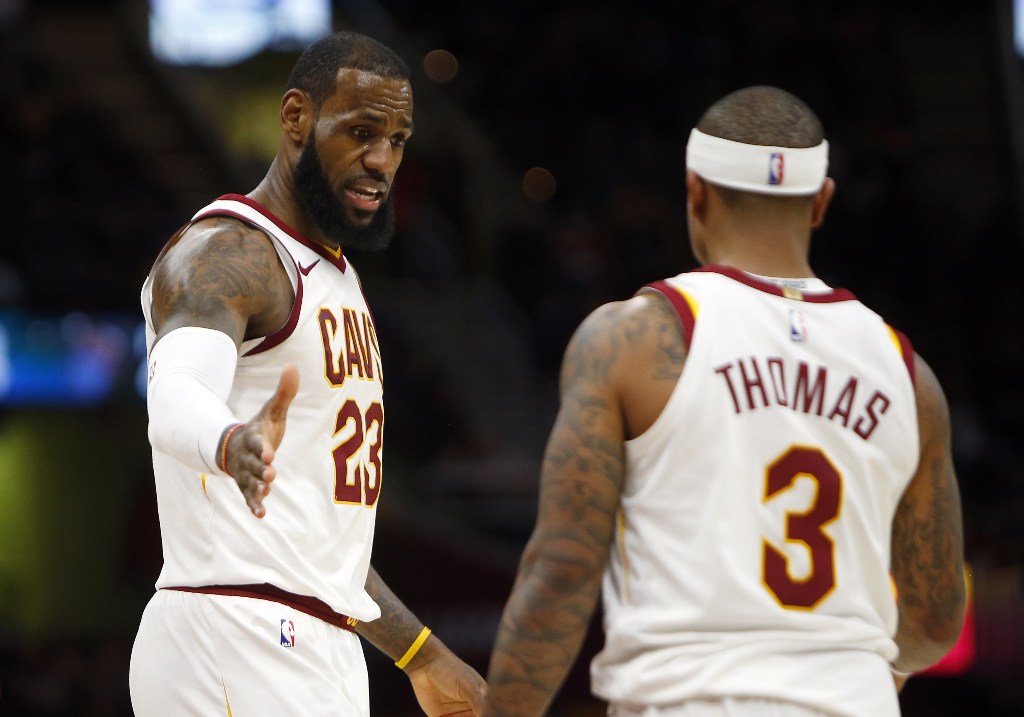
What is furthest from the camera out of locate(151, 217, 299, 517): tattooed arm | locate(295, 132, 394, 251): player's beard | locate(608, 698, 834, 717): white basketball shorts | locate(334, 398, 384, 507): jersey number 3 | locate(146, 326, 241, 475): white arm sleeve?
locate(295, 132, 394, 251): player's beard

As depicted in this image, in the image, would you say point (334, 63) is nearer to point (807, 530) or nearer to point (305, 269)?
point (305, 269)

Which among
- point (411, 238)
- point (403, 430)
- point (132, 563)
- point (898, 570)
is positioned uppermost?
point (898, 570)

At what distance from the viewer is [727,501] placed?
3.34 m

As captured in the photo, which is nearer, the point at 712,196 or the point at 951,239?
the point at 712,196

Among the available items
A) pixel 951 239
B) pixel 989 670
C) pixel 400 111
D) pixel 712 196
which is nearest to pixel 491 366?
pixel 951 239

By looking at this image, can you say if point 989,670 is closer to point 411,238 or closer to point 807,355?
point 411,238

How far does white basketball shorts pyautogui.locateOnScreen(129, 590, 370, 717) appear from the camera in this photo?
160 inches

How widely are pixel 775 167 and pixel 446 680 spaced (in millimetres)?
2027

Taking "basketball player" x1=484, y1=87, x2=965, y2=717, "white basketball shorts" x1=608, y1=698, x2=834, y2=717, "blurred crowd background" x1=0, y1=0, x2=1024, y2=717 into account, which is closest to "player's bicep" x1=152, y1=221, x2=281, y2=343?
"basketball player" x1=484, y1=87, x2=965, y2=717

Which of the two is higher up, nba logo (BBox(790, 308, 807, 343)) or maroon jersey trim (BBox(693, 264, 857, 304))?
maroon jersey trim (BBox(693, 264, 857, 304))

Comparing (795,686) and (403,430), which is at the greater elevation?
(795,686)

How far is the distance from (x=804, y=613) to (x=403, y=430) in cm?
1025

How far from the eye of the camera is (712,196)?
3605mm

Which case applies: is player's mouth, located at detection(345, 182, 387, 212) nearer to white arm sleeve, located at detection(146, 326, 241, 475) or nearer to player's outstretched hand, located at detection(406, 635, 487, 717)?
white arm sleeve, located at detection(146, 326, 241, 475)
